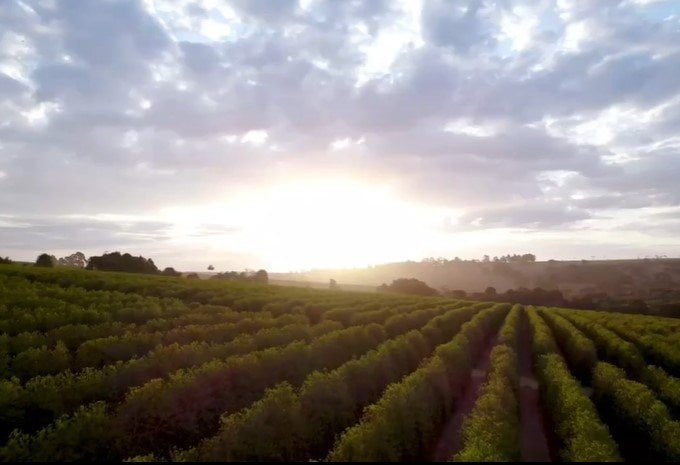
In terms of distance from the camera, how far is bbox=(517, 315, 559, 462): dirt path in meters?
19.7

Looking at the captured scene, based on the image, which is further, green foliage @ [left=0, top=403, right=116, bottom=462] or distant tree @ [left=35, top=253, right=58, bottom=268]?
distant tree @ [left=35, top=253, right=58, bottom=268]

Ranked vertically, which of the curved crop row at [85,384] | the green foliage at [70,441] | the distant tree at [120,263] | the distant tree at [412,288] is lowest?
the green foliage at [70,441]

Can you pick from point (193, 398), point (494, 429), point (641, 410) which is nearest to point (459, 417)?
point (641, 410)

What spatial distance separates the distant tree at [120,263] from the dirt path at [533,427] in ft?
250

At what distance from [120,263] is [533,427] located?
84804mm

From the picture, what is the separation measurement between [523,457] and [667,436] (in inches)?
184

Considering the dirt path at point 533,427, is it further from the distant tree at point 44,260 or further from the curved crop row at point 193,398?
the distant tree at point 44,260

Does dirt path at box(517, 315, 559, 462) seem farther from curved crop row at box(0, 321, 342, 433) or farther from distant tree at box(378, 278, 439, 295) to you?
distant tree at box(378, 278, 439, 295)

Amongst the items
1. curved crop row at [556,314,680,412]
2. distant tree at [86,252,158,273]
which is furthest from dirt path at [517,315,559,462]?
distant tree at [86,252,158,273]

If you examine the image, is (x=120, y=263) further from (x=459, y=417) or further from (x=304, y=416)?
(x=304, y=416)

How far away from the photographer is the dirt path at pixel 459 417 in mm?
19766

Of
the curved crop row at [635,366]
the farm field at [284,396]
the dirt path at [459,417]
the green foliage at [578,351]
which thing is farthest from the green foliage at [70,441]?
the green foliage at [578,351]

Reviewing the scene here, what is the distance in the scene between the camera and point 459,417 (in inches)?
964

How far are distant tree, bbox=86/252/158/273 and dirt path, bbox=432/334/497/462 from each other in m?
72.7
